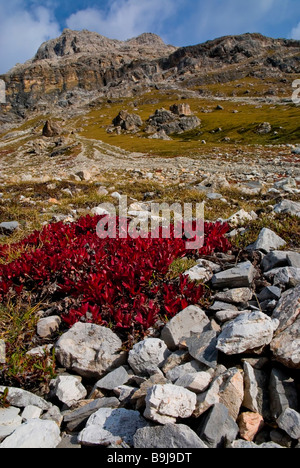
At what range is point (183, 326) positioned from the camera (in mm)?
3539

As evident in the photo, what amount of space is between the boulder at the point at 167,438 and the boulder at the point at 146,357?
877 millimetres

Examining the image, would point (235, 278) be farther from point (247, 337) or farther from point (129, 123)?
point (129, 123)

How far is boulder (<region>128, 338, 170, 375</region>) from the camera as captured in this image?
3.14 metres

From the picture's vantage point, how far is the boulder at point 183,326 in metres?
3.40

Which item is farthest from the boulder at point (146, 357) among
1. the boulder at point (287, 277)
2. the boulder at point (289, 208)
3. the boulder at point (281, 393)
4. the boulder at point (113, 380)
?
the boulder at point (289, 208)

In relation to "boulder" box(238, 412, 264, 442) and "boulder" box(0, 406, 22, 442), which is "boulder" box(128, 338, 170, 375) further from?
"boulder" box(0, 406, 22, 442)

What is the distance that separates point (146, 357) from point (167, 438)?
101 cm

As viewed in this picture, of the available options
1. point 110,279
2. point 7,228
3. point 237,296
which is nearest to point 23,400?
point 110,279

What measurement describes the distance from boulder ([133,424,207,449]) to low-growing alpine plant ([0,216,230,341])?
1.45 m

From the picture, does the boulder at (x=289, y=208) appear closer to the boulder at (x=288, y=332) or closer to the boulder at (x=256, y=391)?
the boulder at (x=288, y=332)

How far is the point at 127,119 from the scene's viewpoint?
320 ft

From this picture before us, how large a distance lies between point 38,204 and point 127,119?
95022mm

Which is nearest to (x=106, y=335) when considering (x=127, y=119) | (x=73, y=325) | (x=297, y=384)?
(x=73, y=325)

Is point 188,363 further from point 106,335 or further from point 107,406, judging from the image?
point 106,335
